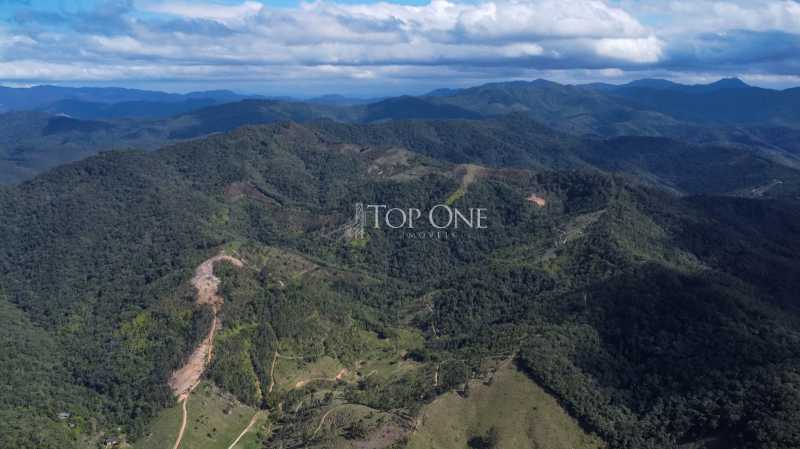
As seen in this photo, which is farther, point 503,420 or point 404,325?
point 404,325

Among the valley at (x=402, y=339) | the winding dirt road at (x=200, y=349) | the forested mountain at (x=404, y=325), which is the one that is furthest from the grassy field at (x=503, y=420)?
the winding dirt road at (x=200, y=349)

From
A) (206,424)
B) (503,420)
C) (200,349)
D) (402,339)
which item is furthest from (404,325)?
(206,424)

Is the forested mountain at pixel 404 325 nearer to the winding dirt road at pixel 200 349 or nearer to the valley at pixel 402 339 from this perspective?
the valley at pixel 402 339

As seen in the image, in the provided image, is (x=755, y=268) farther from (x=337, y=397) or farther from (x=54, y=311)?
(x=54, y=311)

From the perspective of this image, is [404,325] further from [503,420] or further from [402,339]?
[503,420]

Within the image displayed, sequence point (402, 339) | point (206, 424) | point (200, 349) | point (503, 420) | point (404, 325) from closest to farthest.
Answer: point (503, 420) < point (206, 424) < point (200, 349) < point (402, 339) < point (404, 325)

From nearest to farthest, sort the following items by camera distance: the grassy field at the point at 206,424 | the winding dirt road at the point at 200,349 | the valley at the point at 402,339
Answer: the valley at the point at 402,339 → the grassy field at the point at 206,424 → the winding dirt road at the point at 200,349
